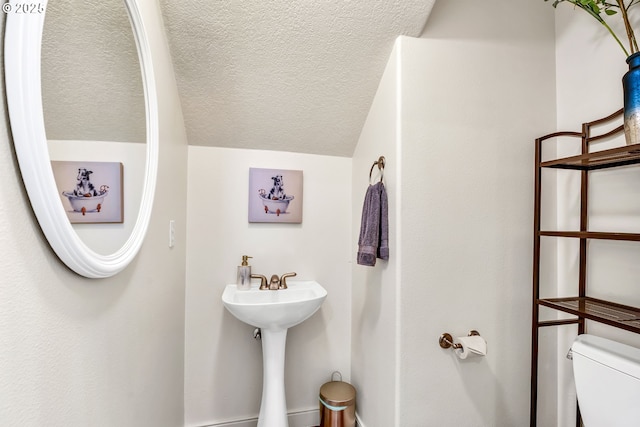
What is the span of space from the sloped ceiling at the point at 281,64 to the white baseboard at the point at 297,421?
1.64m

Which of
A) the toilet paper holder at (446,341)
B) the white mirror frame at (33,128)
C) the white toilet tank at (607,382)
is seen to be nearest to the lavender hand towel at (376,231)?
the toilet paper holder at (446,341)

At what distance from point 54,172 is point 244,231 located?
4.11ft

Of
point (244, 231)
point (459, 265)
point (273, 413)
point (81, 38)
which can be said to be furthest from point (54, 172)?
point (273, 413)

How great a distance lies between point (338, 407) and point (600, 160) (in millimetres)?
1671

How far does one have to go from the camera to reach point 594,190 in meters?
1.24

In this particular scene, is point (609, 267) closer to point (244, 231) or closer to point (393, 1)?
point (393, 1)

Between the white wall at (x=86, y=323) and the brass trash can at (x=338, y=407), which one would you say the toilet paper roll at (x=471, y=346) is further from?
the white wall at (x=86, y=323)

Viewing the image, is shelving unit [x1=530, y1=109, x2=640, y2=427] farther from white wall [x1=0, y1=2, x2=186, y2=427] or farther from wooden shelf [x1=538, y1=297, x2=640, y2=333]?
white wall [x1=0, y1=2, x2=186, y2=427]

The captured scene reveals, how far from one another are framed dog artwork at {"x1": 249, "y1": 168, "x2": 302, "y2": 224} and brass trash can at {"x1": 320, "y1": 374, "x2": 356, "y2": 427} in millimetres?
1013

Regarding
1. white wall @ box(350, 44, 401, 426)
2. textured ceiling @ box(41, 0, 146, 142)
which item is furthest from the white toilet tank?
textured ceiling @ box(41, 0, 146, 142)

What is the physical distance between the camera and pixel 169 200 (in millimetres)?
1215

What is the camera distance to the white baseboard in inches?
65.1

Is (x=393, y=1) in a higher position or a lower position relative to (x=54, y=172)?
higher

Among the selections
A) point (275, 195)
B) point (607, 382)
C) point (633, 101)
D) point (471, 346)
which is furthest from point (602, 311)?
point (275, 195)
